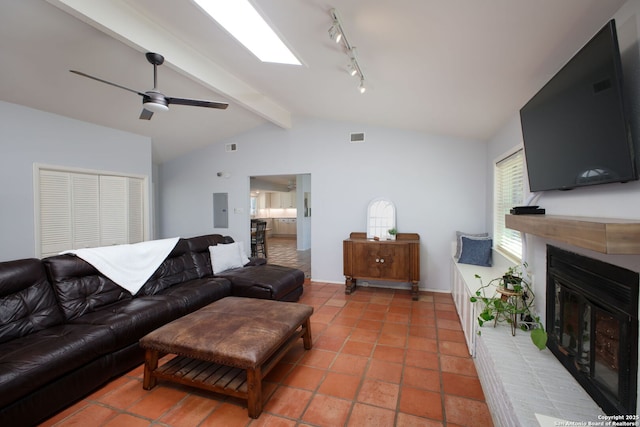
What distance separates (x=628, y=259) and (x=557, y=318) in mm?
831

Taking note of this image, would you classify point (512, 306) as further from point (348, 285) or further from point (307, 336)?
point (348, 285)

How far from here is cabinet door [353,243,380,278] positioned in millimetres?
4281

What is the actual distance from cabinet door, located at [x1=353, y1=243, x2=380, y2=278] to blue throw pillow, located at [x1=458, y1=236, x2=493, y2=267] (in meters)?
1.15

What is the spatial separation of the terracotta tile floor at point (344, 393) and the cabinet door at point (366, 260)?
1280 mm

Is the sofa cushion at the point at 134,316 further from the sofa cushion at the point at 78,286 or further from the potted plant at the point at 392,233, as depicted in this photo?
the potted plant at the point at 392,233

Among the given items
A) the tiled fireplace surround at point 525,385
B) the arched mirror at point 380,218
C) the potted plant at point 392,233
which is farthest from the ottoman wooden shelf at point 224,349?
the arched mirror at point 380,218

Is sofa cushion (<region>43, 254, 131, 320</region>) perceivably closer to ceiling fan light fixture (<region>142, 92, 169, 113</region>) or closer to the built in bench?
ceiling fan light fixture (<region>142, 92, 169, 113</region>)

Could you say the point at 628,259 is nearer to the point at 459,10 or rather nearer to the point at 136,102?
the point at 459,10

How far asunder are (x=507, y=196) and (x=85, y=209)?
18.9ft

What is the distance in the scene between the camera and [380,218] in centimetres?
459

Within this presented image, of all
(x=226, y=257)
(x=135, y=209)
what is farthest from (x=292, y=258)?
(x=135, y=209)

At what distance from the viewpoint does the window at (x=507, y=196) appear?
2.93m

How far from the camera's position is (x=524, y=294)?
85.6 inches

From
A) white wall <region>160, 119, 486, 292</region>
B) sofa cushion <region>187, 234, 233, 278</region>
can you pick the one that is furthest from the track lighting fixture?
sofa cushion <region>187, 234, 233, 278</region>
